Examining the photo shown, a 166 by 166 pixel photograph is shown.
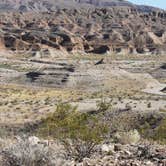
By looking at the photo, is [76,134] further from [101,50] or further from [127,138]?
[101,50]

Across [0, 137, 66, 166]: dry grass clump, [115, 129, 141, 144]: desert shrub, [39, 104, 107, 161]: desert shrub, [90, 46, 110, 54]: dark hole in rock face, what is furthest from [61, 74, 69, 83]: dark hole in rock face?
[90, 46, 110, 54]: dark hole in rock face

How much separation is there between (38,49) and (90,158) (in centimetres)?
13193

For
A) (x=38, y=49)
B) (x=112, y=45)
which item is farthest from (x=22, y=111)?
(x=112, y=45)

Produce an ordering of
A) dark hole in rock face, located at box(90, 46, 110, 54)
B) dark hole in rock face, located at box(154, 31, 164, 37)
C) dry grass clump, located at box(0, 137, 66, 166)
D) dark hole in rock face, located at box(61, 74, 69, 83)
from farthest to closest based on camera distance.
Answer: dark hole in rock face, located at box(154, 31, 164, 37) → dark hole in rock face, located at box(90, 46, 110, 54) → dark hole in rock face, located at box(61, 74, 69, 83) → dry grass clump, located at box(0, 137, 66, 166)

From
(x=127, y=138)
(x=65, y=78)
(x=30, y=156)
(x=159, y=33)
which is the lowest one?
(x=159, y=33)

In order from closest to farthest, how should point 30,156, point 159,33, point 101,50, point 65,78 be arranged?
point 30,156
point 65,78
point 101,50
point 159,33

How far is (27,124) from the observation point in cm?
3166

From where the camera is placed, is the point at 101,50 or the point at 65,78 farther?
the point at 101,50

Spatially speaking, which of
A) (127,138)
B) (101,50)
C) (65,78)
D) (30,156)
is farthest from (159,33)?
(30,156)

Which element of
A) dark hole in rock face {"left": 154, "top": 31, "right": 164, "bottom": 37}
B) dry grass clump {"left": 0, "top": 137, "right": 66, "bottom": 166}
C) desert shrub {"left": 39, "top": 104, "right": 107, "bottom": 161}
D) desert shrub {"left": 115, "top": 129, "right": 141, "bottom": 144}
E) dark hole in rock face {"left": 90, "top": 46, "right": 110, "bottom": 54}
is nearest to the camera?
dry grass clump {"left": 0, "top": 137, "right": 66, "bottom": 166}

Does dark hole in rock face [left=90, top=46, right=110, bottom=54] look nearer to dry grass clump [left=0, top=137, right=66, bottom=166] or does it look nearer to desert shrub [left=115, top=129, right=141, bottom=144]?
desert shrub [left=115, top=129, right=141, bottom=144]

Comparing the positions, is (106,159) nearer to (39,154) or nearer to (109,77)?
(39,154)

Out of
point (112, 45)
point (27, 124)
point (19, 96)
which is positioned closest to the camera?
point (27, 124)

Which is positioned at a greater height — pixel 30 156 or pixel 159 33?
pixel 30 156
